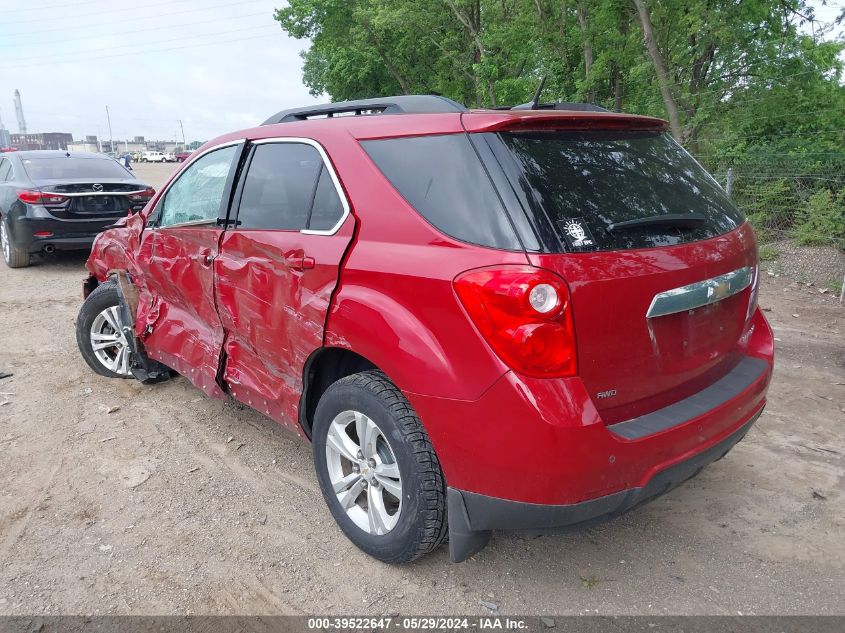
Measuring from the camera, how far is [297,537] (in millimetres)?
2898

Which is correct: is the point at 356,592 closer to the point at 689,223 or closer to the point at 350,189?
the point at 350,189

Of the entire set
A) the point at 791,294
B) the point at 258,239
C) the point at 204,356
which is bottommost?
A: the point at 791,294

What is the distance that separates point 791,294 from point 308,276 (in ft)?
21.9

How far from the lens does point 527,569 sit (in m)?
2.67

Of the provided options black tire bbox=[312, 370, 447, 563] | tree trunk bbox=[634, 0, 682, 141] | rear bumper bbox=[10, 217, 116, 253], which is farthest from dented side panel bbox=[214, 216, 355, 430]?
tree trunk bbox=[634, 0, 682, 141]

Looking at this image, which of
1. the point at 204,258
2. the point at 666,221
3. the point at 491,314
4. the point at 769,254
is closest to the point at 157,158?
the point at 769,254

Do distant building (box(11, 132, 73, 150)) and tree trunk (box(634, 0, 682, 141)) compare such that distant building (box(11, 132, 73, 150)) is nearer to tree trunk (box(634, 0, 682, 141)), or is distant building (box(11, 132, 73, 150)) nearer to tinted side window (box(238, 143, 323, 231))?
tree trunk (box(634, 0, 682, 141))

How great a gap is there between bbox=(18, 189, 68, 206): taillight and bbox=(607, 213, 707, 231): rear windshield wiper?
836 cm

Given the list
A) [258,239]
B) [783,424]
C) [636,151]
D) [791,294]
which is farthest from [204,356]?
[791,294]

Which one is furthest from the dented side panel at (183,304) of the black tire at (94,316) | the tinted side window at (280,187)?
the black tire at (94,316)

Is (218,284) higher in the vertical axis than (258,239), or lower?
lower

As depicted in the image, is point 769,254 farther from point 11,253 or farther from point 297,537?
point 11,253

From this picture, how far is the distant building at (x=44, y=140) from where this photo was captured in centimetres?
8731

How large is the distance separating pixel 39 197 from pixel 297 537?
756 cm
